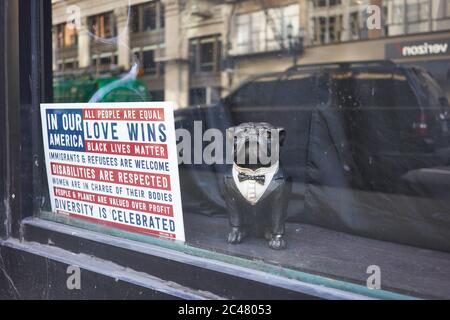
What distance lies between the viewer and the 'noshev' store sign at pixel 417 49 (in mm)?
4516

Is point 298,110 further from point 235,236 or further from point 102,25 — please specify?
point 102,25

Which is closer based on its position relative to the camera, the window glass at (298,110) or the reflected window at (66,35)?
the window glass at (298,110)

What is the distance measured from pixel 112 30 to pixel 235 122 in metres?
1.67

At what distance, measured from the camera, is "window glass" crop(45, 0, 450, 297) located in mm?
2965

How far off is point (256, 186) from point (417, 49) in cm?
278

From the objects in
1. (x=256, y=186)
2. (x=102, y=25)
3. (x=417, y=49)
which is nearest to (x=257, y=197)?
(x=256, y=186)

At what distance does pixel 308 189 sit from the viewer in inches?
147

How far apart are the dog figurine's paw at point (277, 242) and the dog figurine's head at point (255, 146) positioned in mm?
425
